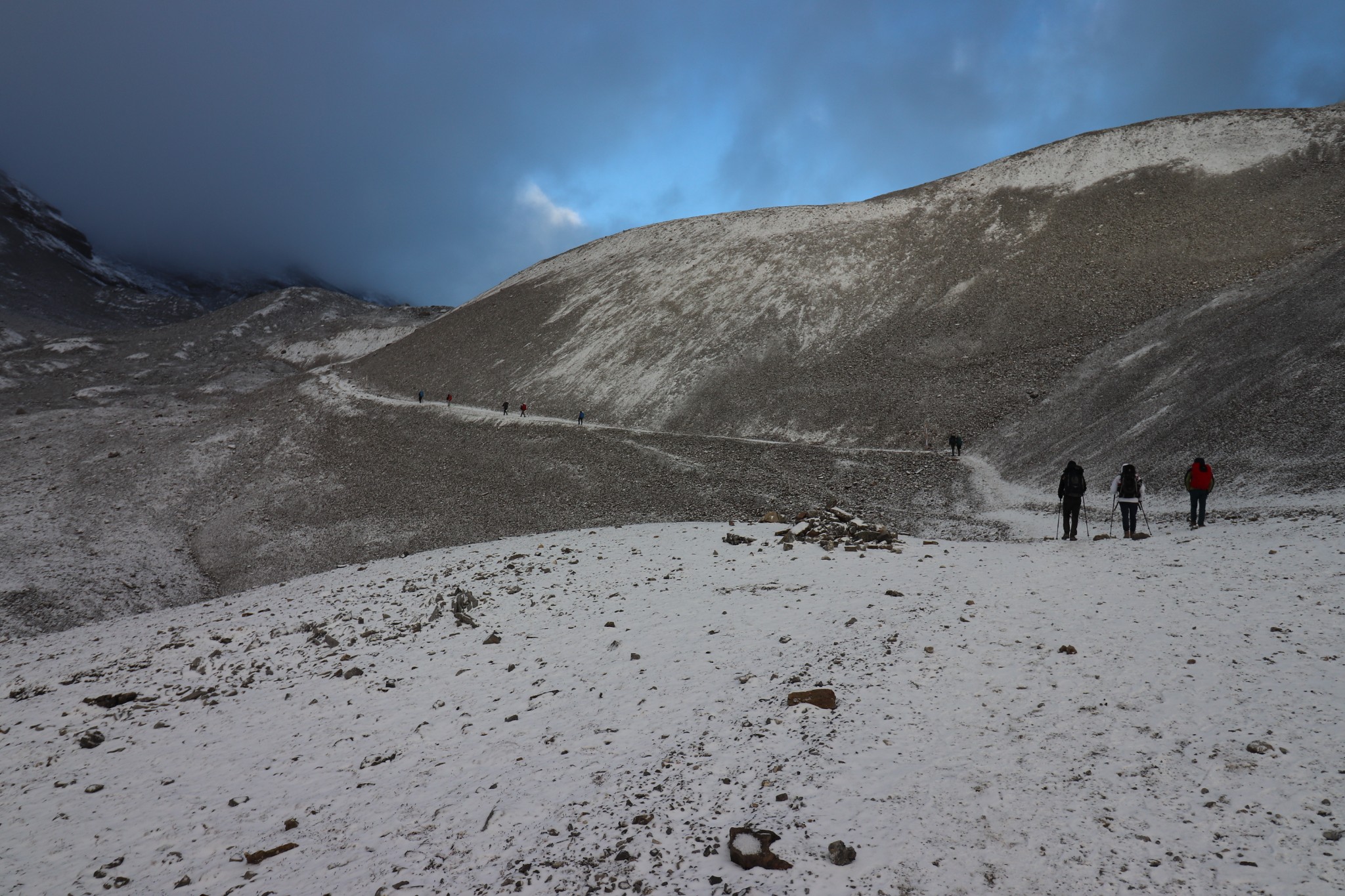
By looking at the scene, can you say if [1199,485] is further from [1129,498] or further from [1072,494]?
[1072,494]

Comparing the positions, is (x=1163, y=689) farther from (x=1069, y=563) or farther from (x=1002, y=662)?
(x=1069, y=563)

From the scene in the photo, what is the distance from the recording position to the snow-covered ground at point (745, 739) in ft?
16.8

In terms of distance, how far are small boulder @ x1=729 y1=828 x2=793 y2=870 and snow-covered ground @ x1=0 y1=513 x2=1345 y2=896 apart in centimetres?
10

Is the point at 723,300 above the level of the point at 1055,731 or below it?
above

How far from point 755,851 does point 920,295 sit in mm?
52256

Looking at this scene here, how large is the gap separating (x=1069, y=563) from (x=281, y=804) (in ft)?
45.6

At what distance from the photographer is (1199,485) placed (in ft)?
49.4

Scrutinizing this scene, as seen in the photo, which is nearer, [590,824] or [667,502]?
[590,824]

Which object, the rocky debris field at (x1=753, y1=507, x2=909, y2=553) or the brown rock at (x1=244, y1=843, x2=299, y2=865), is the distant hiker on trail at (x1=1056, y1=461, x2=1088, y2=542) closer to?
the rocky debris field at (x1=753, y1=507, x2=909, y2=553)

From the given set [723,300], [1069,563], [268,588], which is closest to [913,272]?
[723,300]

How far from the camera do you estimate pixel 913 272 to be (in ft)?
177

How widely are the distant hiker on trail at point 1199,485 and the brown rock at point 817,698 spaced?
1269 centimetres

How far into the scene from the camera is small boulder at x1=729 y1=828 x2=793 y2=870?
200 inches

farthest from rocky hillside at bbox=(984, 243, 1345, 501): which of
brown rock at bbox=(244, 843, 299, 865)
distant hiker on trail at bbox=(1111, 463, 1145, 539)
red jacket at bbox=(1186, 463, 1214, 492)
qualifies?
brown rock at bbox=(244, 843, 299, 865)
